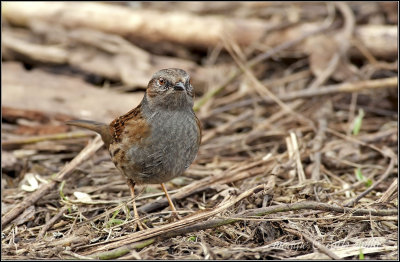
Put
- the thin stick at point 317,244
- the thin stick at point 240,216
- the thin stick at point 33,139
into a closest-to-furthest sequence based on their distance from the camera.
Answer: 1. the thin stick at point 317,244
2. the thin stick at point 240,216
3. the thin stick at point 33,139

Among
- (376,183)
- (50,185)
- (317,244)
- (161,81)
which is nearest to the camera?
(317,244)

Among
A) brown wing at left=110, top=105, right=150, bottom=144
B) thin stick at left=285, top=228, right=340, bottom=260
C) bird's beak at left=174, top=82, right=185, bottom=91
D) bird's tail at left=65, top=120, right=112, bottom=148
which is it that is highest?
bird's beak at left=174, top=82, right=185, bottom=91

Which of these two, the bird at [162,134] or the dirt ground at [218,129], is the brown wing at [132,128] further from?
the dirt ground at [218,129]

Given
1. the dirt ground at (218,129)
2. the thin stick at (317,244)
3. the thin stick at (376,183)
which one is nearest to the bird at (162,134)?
the dirt ground at (218,129)

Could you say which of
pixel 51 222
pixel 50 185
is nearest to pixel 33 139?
pixel 50 185

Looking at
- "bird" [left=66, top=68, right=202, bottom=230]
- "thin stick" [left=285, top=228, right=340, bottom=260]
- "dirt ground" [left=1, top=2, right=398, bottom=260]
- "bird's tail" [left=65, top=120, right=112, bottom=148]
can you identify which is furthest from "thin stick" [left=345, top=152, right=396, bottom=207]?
"bird's tail" [left=65, top=120, right=112, bottom=148]

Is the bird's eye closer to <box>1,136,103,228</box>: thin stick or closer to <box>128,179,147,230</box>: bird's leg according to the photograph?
<box>128,179,147,230</box>: bird's leg

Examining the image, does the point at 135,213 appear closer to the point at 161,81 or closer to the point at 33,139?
the point at 161,81
